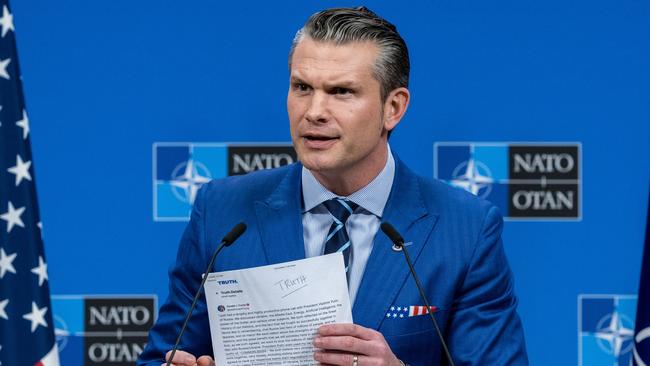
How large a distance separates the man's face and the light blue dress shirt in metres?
0.12

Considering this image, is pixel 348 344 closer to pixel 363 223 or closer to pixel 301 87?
pixel 363 223

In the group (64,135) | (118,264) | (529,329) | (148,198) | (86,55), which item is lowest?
(529,329)

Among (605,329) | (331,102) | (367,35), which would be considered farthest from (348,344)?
(605,329)

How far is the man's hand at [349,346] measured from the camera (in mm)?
1765

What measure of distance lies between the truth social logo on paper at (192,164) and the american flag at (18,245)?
0.56 meters

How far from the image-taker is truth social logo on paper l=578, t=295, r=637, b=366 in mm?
3281

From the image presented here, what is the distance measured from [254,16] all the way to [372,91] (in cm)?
145

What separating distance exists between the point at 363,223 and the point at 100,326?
5.26 ft

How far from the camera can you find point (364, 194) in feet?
6.90

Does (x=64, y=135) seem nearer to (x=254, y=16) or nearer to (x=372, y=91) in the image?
(x=254, y=16)

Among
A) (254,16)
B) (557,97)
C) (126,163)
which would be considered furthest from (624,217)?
(126,163)

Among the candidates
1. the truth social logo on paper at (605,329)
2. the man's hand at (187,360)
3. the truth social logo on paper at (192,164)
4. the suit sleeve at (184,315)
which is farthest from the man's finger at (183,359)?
the truth social logo on paper at (605,329)

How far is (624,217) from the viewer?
3.28 meters
